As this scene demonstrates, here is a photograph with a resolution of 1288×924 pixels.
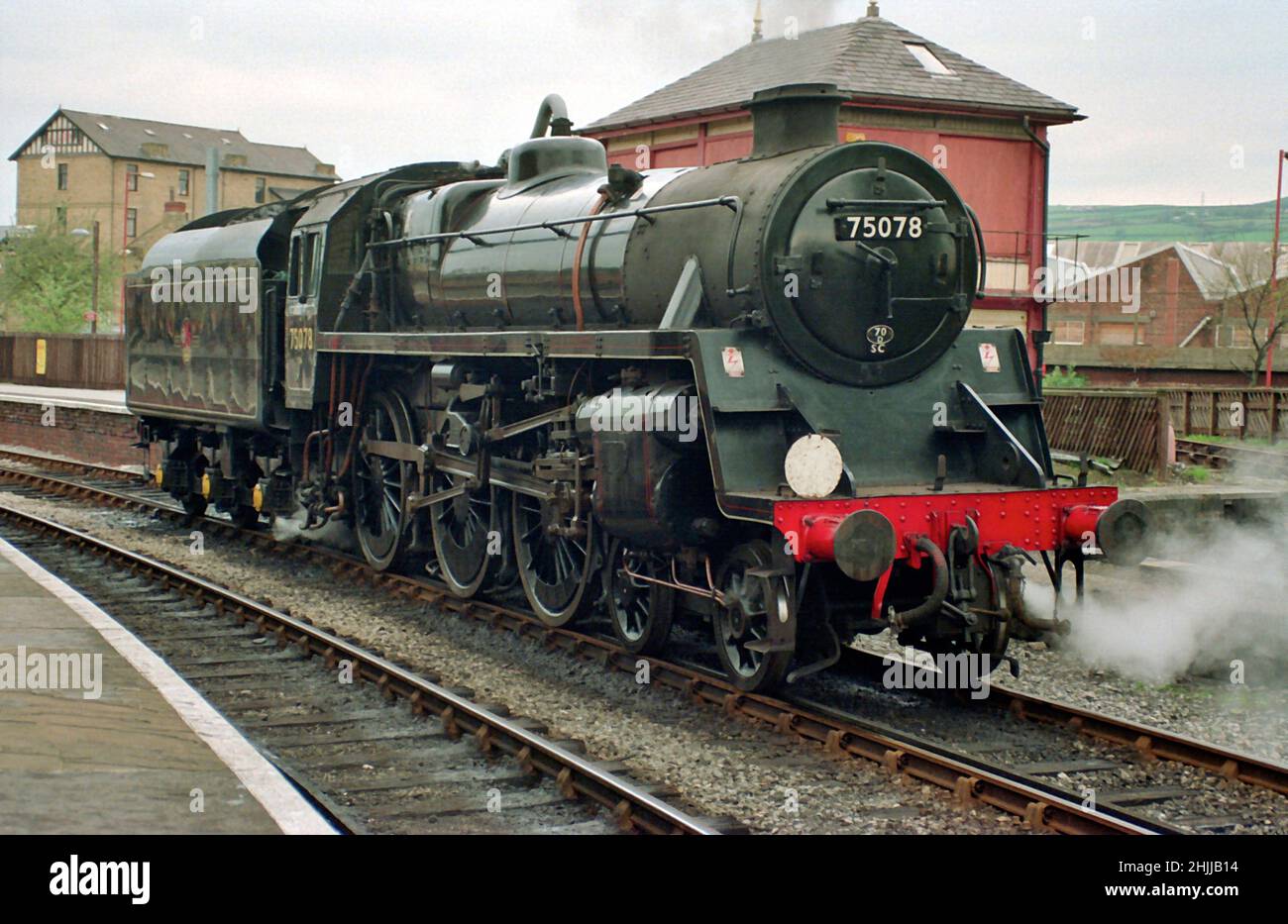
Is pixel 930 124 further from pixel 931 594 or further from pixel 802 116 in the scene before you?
pixel 931 594

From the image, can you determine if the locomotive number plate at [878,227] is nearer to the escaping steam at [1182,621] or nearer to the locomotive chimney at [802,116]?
the locomotive chimney at [802,116]

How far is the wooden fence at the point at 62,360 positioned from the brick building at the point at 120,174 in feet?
80.2

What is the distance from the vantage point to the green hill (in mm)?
134375

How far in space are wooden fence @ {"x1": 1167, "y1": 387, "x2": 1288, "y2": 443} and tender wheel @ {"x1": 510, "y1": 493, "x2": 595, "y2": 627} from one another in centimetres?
1973

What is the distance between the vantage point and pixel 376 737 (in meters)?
7.25

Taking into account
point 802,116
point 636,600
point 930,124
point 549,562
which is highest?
point 930,124

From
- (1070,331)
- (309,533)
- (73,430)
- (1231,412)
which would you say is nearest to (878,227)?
Answer: (309,533)

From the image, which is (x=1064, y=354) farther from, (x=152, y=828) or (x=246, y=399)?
(x=152, y=828)

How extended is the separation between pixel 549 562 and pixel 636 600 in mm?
1337

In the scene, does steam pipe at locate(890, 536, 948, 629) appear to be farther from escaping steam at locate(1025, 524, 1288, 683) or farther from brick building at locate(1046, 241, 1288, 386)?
brick building at locate(1046, 241, 1288, 386)

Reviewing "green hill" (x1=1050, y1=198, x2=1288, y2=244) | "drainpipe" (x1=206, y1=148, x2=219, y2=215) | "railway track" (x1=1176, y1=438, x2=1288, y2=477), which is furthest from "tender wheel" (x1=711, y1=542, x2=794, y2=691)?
"green hill" (x1=1050, y1=198, x2=1288, y2=244)

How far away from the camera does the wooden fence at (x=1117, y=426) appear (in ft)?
64.4

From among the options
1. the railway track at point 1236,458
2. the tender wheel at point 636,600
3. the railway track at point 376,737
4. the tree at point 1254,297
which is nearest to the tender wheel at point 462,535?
the railway track at point 376,737

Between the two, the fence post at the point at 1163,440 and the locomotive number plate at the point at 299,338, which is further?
the fence post at the point at 1163,440
